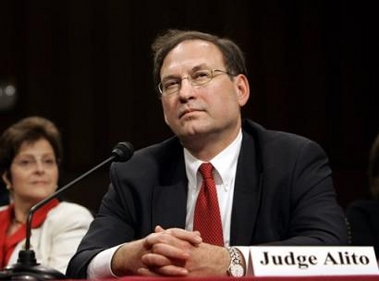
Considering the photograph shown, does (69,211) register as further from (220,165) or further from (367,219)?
(367,219)

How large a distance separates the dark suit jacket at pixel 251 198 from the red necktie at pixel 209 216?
0.05m

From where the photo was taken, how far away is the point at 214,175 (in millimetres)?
2613

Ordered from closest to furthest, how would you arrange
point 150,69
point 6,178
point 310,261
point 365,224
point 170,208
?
point 310,261, point 170,208, point 6,178, point 365,224, point 150,69

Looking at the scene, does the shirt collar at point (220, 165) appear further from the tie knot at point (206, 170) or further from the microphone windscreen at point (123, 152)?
the microphone windscreen at point (123, 152)

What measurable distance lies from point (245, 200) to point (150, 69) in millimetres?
2780

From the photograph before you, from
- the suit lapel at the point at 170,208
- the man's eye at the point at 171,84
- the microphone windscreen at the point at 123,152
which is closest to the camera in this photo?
the microphone windscreen at the point at 123,152

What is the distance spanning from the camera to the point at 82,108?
5.15m

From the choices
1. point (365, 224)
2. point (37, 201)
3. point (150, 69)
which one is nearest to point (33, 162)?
point (37, 201)

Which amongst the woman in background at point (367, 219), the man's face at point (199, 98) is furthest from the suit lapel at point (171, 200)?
the woman in background at point (367, 219)

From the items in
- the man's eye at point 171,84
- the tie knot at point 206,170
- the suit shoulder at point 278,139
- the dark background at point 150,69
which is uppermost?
the dark background at point 150,69

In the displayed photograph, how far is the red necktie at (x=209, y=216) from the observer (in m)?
2.46

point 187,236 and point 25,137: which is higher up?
point 25,137

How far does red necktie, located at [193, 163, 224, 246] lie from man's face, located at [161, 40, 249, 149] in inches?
6.9

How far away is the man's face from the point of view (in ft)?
8.46
